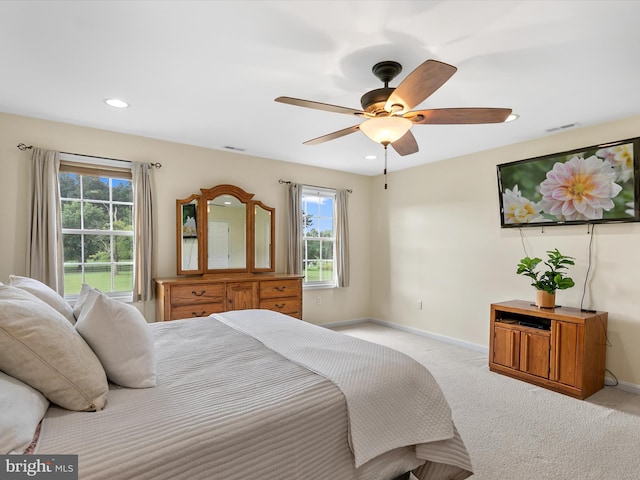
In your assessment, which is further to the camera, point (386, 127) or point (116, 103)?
point (116, 103)

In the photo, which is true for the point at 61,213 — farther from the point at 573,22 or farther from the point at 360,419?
the point at 573,22

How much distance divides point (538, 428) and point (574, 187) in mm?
2324

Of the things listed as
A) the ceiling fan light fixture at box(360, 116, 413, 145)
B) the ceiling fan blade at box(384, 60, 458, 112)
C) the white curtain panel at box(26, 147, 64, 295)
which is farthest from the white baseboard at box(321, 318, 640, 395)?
the white curtain panel at box(26, 147, 64, 295)

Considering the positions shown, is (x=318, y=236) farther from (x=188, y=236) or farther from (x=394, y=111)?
(x=394, y=111)

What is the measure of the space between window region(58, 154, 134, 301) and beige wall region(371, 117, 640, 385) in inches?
145

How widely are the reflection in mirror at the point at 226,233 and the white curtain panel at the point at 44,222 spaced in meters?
1.49

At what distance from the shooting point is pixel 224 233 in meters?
4.35

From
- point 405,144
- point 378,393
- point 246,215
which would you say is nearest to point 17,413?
point 378,393

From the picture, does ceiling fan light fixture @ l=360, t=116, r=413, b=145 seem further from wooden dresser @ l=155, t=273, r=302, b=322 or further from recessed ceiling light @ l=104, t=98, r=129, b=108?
wooden dresser @ l=155, t=273, r=302, b=322

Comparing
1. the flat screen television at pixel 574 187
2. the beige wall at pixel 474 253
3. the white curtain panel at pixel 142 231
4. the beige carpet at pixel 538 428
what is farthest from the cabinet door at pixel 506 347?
the white curtain panel at pixel 142 231

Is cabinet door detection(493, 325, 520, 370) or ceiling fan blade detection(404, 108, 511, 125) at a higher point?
ceiling fan blade detection(404, 108, 511, 125)

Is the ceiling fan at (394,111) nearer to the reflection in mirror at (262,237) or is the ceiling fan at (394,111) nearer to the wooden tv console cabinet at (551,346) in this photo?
the wooden tv console cabinet at (551,346)

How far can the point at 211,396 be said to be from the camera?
52.2 inches

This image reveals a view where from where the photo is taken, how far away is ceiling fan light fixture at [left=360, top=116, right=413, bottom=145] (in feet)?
7.04
